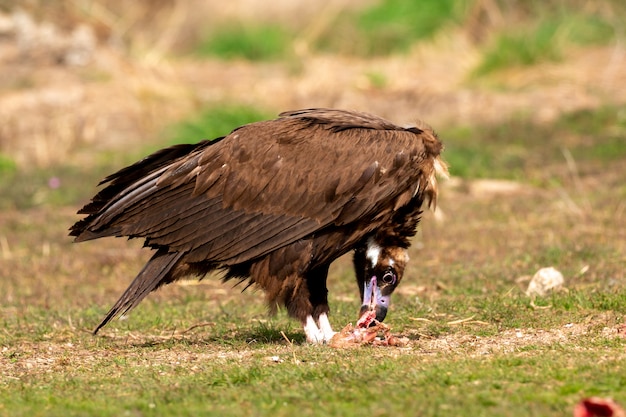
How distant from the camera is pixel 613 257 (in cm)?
995

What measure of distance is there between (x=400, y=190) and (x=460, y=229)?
16.3 ft

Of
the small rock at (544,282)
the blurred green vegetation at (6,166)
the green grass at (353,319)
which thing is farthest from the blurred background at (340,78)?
the small rock at (544,282)

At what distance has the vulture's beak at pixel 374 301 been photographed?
7289 millimetres

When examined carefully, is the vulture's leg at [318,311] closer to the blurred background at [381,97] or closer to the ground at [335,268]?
the ground at [335,268]

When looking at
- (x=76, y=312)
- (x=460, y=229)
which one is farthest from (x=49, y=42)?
(x=76, y=312)

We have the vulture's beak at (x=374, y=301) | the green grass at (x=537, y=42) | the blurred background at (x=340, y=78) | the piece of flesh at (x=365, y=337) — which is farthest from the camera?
the green grass at (x=537, y=42)

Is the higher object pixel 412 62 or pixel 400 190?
pixel 412 62

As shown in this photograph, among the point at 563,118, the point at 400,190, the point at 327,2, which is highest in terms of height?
the point at 327,2

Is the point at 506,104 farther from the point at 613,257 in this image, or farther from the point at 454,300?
the point at 454,300

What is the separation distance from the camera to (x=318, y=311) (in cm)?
745

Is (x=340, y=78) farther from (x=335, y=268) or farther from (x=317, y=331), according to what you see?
(x=317, y=331)

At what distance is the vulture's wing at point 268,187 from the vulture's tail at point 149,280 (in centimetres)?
10

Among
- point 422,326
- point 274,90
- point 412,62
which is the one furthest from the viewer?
point 412,62

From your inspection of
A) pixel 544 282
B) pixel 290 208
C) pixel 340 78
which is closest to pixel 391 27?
pixel 340 78
